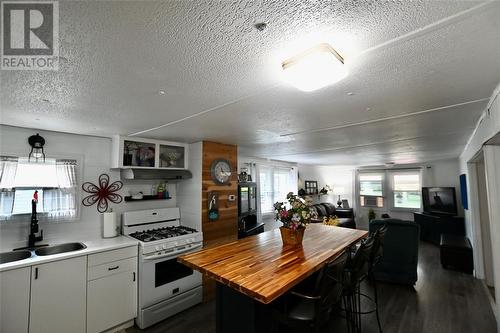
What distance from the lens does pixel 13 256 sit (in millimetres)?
2371

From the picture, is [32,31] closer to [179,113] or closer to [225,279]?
[179,113]

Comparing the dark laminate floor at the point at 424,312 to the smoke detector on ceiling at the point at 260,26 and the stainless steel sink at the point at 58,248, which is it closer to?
the stainless steel sink at the point at 58,248

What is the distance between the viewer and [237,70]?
1.31 m

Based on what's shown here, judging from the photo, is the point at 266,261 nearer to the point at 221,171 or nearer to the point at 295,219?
the point at 295,219

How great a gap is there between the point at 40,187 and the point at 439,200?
8407 millimetres

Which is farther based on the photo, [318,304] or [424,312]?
[424,312]

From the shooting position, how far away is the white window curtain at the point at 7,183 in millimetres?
2406

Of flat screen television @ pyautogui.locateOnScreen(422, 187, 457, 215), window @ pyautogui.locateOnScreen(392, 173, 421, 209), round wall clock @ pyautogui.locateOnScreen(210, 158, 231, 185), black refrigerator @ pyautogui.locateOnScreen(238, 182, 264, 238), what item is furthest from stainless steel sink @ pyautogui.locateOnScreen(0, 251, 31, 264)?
window @ pyautogui.locateOnScreen(392, 173, 421, 209)

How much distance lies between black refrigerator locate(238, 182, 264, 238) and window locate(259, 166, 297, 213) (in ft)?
3.67

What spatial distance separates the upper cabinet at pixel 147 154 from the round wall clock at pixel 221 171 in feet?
1.62

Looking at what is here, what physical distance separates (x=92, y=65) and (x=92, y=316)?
259 centimetres

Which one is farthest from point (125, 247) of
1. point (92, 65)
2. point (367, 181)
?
point (367, 181)

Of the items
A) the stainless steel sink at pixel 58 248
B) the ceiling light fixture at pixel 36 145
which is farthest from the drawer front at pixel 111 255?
the ceiling light fixture at pixel 36 145

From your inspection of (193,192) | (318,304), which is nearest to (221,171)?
(193,192)
